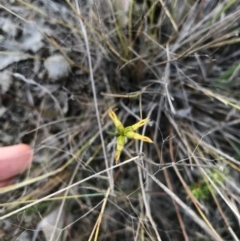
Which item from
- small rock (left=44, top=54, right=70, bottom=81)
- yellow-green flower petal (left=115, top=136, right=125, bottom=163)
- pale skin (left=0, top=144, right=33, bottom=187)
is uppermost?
yellow-green flower petal (left=115, top=136, right=125, bottom=163)

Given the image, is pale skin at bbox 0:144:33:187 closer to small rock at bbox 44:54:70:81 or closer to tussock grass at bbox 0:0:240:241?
tussock grass at bbox 0:0:240:241

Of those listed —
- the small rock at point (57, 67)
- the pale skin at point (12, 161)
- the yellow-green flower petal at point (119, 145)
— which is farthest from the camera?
the small rock at point (57, 67)

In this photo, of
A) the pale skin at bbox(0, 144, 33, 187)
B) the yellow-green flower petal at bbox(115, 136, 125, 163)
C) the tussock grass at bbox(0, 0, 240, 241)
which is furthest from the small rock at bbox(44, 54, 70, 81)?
the yellow-green flower petal at bbox(115, 136, 125, 163)

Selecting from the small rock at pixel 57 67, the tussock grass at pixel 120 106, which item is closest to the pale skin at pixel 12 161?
the tussock grass at pixel 120 106

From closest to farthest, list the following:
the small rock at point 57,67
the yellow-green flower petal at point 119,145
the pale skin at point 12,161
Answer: the yellow-green flower petal at point 119,145 < the pale skin at point 12,161 < the small rock at point 57,67

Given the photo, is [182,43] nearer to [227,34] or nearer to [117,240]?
[227,34]

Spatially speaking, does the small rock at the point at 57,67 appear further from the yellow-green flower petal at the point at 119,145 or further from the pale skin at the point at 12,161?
the yellow-green flower petal at the point at 119,145
